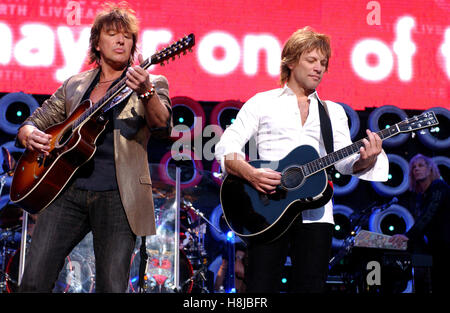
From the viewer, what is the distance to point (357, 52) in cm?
723

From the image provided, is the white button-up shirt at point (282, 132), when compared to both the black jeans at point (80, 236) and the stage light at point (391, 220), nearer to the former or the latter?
the black jeans at point (80, 236)

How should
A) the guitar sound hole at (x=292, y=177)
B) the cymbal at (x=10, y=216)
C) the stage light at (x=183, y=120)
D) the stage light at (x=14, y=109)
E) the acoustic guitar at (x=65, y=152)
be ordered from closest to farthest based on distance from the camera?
1. the acoustic guitar at (x=65, y=152)
2. the guitar sound hole at (x=292, y=177)
3. the cymbal at (x=10, y=216)
4. the stage light at (x=14, y=109)
5. the stage light at (x=183, y=120)

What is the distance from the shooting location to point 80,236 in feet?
9.41

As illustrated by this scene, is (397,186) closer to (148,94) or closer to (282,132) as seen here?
(282,132)

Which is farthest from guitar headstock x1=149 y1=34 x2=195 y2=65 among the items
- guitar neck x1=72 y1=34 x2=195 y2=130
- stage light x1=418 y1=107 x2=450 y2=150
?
stage light x1=418 y1=107 x2=450 y2=150

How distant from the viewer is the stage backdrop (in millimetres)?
6949

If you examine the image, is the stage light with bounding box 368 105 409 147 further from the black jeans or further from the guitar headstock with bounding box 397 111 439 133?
the black jeans

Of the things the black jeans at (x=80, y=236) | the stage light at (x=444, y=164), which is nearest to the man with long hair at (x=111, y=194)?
the black jeans at (x=80, y=236)

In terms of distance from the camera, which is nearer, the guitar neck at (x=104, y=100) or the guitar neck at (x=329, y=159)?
the guitar neck at (x=104, y=100)

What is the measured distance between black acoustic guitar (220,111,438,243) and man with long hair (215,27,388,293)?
0.16 ft

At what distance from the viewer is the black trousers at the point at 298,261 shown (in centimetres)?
292

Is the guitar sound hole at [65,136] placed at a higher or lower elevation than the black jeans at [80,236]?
higher

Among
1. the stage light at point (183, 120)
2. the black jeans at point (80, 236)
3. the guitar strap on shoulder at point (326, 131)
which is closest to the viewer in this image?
the black jeans at point (80, 236)

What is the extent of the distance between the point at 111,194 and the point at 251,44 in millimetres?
4694
